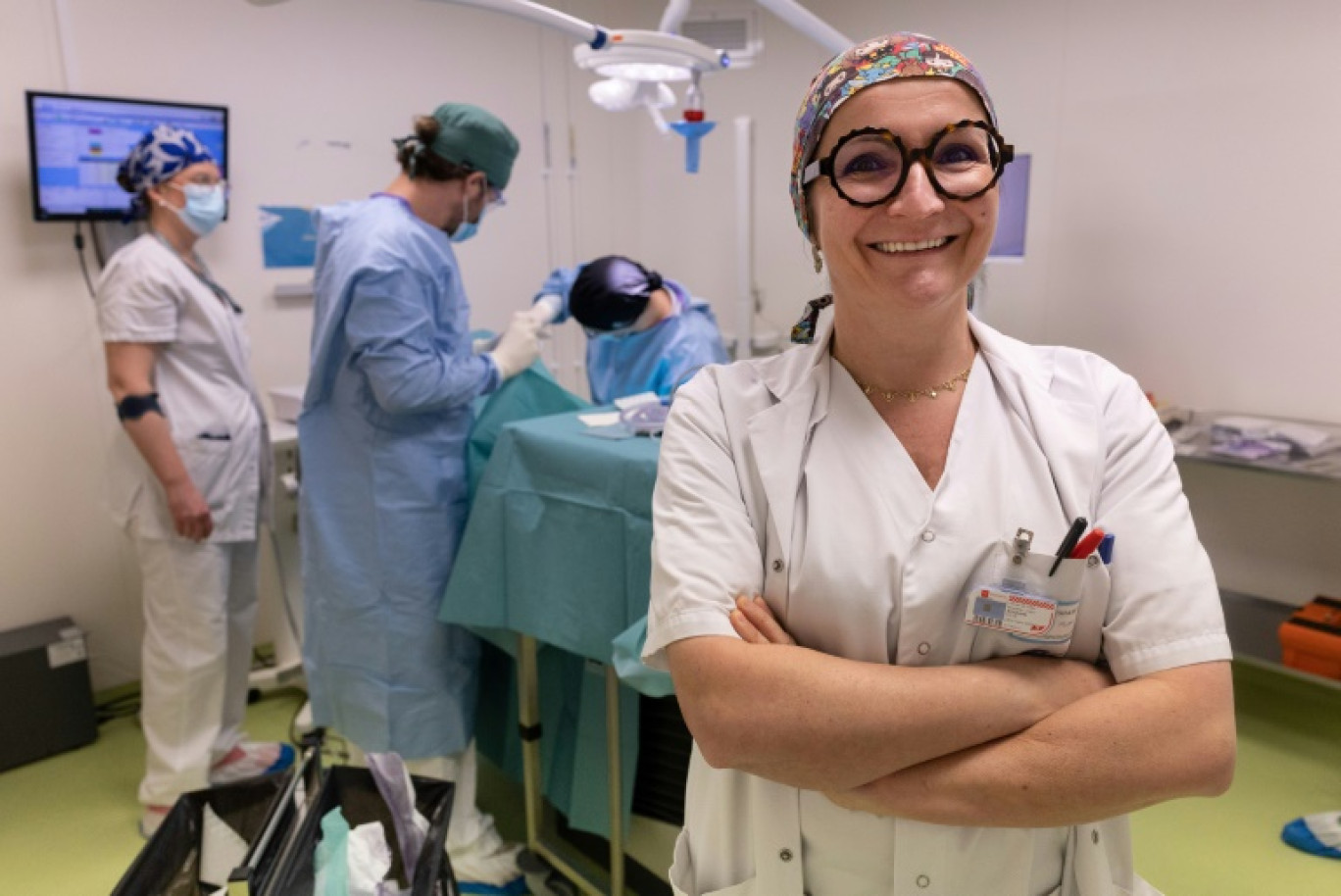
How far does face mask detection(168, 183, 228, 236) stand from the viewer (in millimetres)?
2402

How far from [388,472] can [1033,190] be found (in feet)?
8.28

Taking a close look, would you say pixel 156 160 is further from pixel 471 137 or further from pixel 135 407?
pixel 471 137

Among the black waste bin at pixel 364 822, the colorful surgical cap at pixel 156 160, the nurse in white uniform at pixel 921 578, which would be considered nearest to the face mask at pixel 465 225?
the colorful surgical cap at pixel 156 160

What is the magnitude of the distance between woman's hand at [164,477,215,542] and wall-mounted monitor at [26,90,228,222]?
1.01 m

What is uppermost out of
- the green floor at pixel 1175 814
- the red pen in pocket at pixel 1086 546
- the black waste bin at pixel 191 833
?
the red pen in pocket at pixel 1086 546

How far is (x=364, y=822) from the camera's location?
5.48 feet

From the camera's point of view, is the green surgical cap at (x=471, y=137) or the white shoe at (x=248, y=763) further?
the white shoe at (x=248, y=763)

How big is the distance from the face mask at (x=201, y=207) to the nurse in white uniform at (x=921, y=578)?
1.89m

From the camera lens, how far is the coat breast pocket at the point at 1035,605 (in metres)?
0.84

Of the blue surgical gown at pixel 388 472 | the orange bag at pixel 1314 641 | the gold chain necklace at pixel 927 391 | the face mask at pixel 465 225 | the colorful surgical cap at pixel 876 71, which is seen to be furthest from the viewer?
the orange bag at pixel 1314 641

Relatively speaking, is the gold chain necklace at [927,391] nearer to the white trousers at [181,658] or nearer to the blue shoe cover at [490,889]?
the blue shoe cover at [490,889]

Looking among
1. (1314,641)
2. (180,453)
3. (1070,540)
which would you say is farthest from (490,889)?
(1314,641)

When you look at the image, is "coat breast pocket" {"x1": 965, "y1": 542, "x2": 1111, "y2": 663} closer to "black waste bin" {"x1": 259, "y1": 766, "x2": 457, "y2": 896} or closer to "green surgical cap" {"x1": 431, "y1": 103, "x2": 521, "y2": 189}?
"black waste bin" {"x1": 259, "y1": 766, "x2": 457, "y2": 896}

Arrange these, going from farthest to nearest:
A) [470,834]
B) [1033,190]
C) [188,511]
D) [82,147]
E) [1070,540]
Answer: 1. [1033,190]
2. [82,147]
3. [188,511]
4. [470,834]
5. [1070,540]
